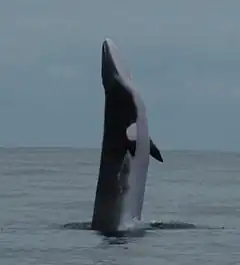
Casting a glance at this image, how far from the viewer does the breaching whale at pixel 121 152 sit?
2448 centimetres

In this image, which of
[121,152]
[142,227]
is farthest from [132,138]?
[142,227]

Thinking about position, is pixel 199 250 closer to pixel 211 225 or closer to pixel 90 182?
pixel 211 225

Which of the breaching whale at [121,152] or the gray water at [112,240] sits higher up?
the breaching whale at [121,152]

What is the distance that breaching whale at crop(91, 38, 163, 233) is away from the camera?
24.5 meters

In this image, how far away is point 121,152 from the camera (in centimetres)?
2473

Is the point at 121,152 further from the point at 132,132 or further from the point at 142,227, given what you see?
the point at 142,227

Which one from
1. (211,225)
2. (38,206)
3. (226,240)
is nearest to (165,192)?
(38,206)

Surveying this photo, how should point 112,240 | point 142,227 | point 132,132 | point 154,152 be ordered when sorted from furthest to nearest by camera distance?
1. point 142,227
2. point 154,152
3. point 132,132
4. point 112,240

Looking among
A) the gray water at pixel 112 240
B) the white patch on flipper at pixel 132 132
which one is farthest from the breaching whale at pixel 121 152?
the gray water at pixel 112 240

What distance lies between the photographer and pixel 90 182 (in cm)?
6319

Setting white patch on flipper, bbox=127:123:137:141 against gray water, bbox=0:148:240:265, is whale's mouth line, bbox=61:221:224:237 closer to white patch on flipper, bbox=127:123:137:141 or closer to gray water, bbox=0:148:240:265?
gray water, bbox=0:148:240:265

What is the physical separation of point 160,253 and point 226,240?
3.08 m

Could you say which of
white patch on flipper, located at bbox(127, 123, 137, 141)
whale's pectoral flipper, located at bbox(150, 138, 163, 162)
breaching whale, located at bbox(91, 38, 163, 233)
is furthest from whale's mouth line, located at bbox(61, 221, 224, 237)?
white patch on flipper, located at bbox(127, 123, 137, 141)

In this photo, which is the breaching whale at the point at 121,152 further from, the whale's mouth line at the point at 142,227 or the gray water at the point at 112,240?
the gray water at the point at 112,240
